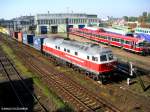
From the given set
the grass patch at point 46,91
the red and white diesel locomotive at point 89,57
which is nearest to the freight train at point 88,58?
the red and white diesel locomotive at point 89,57

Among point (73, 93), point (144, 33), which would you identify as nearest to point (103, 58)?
point (73, 93)

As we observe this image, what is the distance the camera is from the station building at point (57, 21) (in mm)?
106750

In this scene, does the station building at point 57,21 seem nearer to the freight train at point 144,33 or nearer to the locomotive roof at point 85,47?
the freight train at point 144,33

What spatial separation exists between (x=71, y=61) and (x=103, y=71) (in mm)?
6880

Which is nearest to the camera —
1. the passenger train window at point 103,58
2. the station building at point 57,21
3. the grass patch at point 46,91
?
the grass patch at point 46,91

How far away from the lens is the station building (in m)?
107

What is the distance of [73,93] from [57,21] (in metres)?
93.2

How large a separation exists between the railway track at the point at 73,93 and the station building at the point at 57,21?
7340 centimetres

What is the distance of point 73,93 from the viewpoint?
869 inches

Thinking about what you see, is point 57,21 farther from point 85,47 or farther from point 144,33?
point 85,47

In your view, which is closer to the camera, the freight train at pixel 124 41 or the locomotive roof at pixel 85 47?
the locomotive roof at pixel 85 47

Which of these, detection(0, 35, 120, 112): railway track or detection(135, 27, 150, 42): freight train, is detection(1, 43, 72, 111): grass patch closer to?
detection(0, 35, 120, 112): railway track

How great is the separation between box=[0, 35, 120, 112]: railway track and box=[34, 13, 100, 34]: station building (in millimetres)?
73404

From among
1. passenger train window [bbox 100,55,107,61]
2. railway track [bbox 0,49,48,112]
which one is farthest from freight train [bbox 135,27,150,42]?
railway track [bbox 0,49,48,112]
